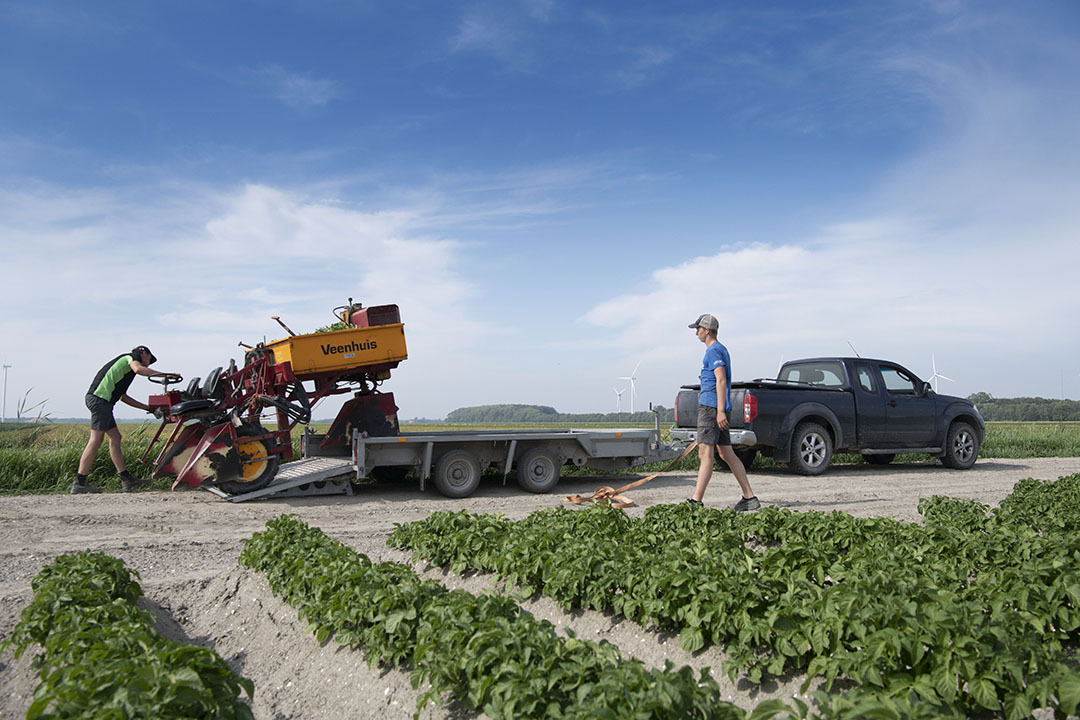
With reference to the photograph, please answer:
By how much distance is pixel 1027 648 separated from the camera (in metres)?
3.16

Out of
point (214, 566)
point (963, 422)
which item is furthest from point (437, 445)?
point (963, 422)

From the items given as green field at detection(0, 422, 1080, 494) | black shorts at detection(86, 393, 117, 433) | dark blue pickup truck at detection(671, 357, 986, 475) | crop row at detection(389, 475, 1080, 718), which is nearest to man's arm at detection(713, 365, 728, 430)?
crop row at detection(389, 475, 1080, 718)

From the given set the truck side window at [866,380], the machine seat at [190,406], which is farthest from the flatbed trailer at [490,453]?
the truck side window at [866,380]

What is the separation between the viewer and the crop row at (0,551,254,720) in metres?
2.62

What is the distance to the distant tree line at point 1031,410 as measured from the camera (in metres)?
60.3

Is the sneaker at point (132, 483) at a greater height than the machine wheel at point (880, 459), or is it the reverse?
the sneaker at point (132, 483)

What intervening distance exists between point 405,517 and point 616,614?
465cm

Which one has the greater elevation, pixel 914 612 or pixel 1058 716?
pixel 914 612

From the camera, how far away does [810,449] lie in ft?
43.2

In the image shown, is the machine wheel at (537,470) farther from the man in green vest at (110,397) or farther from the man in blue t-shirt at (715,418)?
the man in green vest at (110,397)

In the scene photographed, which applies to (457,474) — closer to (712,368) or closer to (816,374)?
(712,368)

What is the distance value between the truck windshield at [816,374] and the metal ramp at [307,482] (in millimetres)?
8580

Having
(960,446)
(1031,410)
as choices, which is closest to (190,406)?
(960,446)

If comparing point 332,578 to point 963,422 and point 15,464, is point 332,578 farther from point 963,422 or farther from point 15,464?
point 963,422
